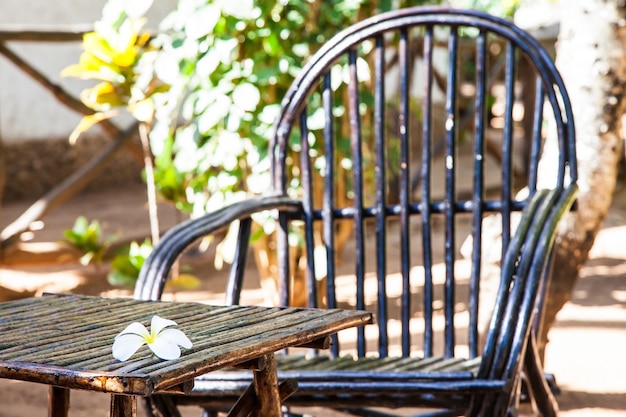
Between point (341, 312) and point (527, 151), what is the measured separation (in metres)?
5.30

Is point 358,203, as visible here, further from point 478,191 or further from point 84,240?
point 84,240

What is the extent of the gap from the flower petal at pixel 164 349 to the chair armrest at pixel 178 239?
542 mm

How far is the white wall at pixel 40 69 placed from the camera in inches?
260

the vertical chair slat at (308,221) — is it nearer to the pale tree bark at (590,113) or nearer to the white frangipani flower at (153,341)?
the pale tree bark at (590,113)

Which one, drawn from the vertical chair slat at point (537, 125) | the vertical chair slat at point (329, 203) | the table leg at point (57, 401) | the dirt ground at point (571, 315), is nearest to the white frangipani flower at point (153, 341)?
the table leg at point (57, 401)

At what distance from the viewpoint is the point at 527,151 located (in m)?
6.56

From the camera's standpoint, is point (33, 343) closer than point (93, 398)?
Yes

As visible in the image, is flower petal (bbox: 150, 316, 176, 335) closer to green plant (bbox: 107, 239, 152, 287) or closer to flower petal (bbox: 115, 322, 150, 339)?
flower petal (bbox: 115, 322, 150, 339)

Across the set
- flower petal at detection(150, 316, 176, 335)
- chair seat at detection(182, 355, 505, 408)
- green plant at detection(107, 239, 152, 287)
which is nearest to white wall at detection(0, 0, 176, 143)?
green plant at detection(107, 239, 152, 287)

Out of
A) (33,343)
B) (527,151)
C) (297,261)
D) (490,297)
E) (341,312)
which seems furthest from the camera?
(527,151)

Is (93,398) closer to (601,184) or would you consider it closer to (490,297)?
(490,297)

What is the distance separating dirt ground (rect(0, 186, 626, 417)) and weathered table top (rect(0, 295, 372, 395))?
141cm

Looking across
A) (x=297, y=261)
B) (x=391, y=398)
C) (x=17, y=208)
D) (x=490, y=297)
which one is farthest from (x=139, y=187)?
(x=391, y=398)

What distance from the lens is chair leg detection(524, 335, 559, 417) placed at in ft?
6.23
